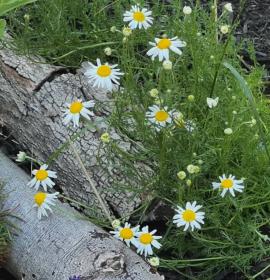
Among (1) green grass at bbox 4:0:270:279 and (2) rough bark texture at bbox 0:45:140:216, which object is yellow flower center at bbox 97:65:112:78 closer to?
(1) green grass at bbox 4:0:270:279

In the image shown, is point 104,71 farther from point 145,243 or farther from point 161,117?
point 145,243

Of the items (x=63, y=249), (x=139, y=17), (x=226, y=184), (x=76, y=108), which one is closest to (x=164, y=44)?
(x=139, y=17)

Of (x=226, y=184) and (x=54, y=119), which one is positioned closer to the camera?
(x=226, y=184)

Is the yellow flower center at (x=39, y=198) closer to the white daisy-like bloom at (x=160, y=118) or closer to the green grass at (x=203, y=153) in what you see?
the green grass at (x=203, y=153)

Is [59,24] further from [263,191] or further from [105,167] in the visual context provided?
[263,191]

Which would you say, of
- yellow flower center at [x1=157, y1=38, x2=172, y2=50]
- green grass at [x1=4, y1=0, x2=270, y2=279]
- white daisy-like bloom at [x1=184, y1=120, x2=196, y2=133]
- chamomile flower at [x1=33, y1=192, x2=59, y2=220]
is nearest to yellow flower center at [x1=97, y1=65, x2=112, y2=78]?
green grass at [x1=4, y1=0, x2=270, y2=279]

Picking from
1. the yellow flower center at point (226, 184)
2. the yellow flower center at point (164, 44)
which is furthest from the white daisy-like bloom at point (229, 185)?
the yellow flower center at point (164, 44)
